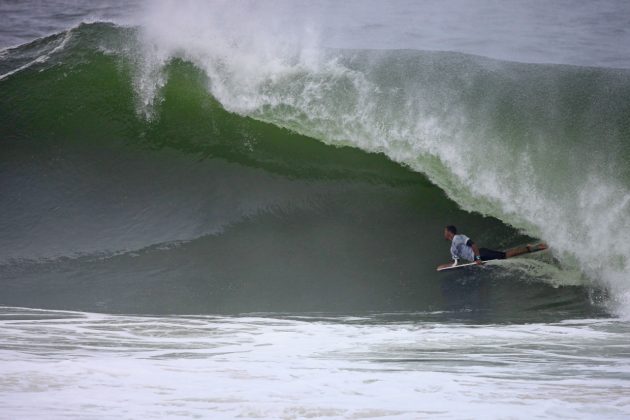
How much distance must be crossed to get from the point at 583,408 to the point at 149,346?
142 inches

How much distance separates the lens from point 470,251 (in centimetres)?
832

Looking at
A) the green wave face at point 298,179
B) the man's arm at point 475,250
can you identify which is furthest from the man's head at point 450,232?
the green wave face at point 298,179

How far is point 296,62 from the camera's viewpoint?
10.6m

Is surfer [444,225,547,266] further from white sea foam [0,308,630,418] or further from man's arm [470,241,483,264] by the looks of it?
white sea foam [0,308,630,418]

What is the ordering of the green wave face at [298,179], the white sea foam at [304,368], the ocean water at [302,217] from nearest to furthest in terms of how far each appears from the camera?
the white sea foam at [304,368] → the ocean water at [302,217] → the green wave face at [298,179]

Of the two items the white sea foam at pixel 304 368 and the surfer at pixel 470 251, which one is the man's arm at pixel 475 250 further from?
the white sea foam at pixel 304 368

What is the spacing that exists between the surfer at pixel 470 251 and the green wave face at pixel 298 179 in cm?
19

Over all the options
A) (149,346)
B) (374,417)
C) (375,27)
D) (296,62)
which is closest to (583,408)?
(374,417)

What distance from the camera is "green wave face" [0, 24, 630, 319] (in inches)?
322

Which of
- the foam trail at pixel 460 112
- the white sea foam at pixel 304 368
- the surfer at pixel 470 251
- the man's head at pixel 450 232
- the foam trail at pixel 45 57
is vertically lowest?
the white sea foam at pixel 304 368

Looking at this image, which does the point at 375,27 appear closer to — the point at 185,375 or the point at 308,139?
the point at 308,139

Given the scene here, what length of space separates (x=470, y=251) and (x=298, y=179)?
280 centimetres

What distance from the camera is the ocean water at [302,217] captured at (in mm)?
5074

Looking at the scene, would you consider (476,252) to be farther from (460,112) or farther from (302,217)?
(460,112)
